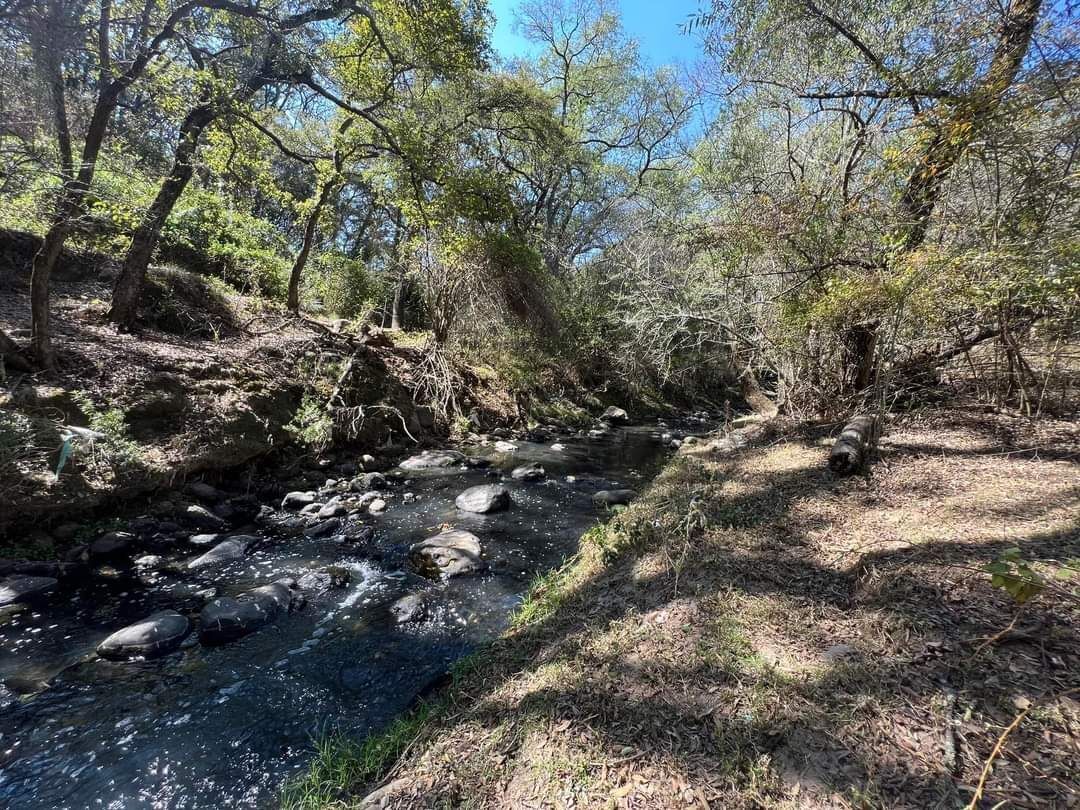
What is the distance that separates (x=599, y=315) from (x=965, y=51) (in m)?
10.9

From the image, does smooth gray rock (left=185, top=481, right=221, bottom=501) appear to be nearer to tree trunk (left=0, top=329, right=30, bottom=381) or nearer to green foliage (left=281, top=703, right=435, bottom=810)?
tree trunk (left=0, top=329, right=30, bottom=381)

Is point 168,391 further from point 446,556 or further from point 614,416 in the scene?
point 614,416

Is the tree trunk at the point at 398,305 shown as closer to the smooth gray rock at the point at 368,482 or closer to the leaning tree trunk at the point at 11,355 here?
the smooth gray rock at the point at 368,482

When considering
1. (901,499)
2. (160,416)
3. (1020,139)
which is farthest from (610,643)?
(160,416)

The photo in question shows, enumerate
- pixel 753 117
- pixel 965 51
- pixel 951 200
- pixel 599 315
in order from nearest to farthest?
pixel 965 51
pixel 951 200
pixel 753 117
pixel 599 315

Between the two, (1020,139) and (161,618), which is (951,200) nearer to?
(1020,139)

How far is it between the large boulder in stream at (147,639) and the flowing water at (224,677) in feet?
0.30

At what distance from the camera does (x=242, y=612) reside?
3.96 meters

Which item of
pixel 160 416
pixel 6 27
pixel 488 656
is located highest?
pixel 6 27

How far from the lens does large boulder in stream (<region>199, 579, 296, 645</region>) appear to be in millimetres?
3775

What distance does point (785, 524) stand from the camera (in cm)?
430

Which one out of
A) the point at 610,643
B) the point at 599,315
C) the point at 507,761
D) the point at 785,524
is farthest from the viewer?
the point at 599,315

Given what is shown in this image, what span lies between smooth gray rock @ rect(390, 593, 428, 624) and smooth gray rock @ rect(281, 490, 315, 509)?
3053 millimetres

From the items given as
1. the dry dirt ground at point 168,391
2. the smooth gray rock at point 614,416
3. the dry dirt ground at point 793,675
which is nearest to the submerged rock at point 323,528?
the dry dirt ground at point 168,391
